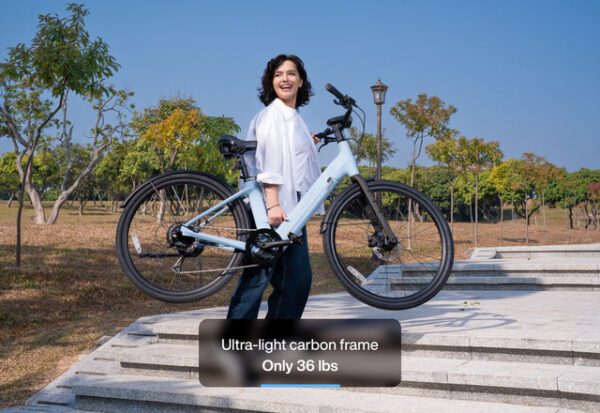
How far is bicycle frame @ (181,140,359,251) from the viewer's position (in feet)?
14.5

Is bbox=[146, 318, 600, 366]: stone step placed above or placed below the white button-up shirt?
below

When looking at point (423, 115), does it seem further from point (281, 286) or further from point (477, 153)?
point (281, 286)

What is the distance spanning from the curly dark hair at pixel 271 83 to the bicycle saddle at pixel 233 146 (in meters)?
0.44

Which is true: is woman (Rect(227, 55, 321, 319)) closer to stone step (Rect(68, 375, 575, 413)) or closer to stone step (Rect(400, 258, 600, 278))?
stone step (Rect(68, 375, 575, 413))

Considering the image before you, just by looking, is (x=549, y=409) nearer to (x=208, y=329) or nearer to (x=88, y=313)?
(x=208, y=329)

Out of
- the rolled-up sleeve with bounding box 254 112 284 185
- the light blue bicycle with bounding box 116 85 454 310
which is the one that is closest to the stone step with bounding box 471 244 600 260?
the light blue bicycle with bounding box 116 85 454 310

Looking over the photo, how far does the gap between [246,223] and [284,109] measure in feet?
2.56

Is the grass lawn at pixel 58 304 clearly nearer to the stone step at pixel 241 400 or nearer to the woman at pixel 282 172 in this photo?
the stone step at pixel 241 400

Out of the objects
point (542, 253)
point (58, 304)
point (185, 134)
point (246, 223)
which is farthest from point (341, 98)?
point (185, 134)

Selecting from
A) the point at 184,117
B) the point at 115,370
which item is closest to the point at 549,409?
the point at 115,370

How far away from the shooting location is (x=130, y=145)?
4469 cm

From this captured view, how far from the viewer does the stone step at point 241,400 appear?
4.57m

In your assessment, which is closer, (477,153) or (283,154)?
(283,154)

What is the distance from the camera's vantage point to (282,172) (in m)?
4.54
